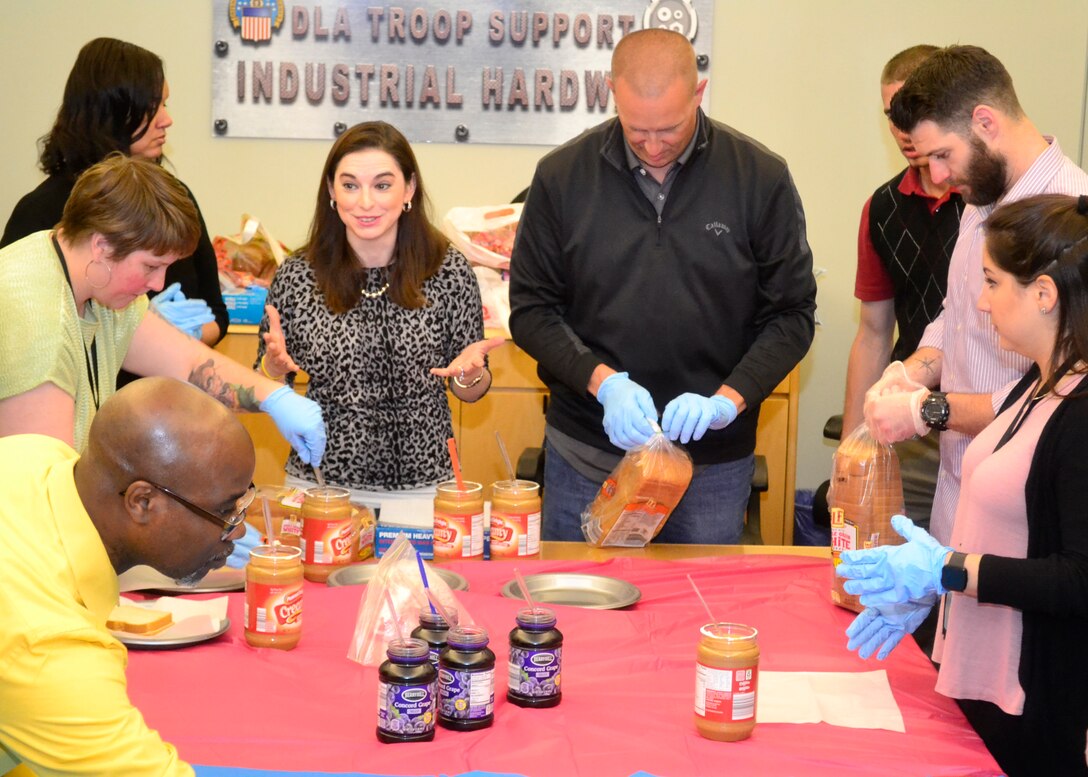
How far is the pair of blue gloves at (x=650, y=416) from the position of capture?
244 centimetres

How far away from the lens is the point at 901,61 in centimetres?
347

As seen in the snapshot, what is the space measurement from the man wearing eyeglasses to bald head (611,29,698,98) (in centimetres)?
139

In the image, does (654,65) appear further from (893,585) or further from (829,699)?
(829,699)

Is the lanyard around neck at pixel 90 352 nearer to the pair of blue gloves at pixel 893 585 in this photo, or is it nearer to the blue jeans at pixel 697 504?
the blue jeans at pixel 697 504

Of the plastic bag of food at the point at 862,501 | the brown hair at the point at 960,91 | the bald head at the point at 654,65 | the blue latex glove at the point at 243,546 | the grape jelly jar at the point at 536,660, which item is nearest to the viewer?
the grape jelly jar at the point at 536,660

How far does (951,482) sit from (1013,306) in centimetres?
71

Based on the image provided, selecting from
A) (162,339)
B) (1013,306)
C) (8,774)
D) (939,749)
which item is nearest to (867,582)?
→ (939,749)

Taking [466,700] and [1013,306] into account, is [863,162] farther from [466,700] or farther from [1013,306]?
[466,700]

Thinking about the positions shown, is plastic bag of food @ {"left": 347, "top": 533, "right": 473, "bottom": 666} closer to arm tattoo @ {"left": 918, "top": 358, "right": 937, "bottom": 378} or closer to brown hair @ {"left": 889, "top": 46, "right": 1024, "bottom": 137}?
arm tattoo @ {"left": 918, "top": 358, "right": 937, "bottom": 378}

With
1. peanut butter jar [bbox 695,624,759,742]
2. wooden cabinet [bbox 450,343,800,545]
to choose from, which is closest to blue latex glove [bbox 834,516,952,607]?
peanut butter jar [bbox 695,624,759,742]

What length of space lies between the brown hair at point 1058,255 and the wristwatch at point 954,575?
1.06ft

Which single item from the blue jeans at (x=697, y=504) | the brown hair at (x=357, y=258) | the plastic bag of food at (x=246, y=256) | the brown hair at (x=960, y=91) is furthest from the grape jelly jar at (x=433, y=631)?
the plastic bag of food at (x=246, y=256)

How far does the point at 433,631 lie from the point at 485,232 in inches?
103

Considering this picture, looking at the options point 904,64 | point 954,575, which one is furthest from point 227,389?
point 904,64
